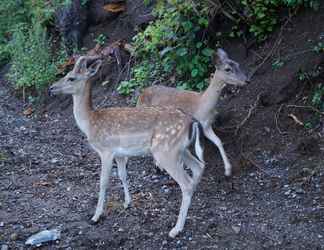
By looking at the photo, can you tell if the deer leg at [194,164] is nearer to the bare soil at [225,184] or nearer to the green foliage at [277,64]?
the bare soil at [225,184]

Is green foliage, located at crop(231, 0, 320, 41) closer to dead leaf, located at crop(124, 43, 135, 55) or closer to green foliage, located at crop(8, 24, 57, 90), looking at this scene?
dead leaf, located at crop(124, 43, 135, 55)

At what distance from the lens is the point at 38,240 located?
5.59 meters

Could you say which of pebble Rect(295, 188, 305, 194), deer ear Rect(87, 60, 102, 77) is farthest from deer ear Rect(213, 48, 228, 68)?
pebble Rect(295, 188, 305, 194)

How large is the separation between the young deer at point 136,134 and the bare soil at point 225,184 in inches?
11.7

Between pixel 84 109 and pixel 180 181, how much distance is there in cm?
136

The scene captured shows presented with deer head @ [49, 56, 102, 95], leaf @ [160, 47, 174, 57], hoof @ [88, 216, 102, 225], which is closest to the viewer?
hoof @ [88, 216, 102, 225]

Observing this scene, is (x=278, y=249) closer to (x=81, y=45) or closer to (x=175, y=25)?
(x=175, y=25)

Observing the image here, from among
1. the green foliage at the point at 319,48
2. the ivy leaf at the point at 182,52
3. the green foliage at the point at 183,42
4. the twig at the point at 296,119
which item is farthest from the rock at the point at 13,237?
the green foliage at the point at 319,48

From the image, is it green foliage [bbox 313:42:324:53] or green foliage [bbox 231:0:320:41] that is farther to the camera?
green foliage [bbox 231:0:320:41]

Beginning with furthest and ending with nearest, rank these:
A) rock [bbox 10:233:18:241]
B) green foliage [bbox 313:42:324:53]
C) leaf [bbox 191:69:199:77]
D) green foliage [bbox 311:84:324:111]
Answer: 1. leaf [bbox 191:69:199:77]
2. green foliage [bbox 313:42:324:53]
3. green foliage [bbox 311:84:324:111]
4. rock [bbox 10:233:18:241]

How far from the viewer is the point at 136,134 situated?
602 centimetres

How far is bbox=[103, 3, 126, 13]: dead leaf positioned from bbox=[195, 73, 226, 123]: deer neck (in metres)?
4.76

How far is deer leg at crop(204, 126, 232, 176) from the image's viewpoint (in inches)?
269

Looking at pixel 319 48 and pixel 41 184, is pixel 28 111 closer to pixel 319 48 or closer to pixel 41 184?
pixel 41 184
